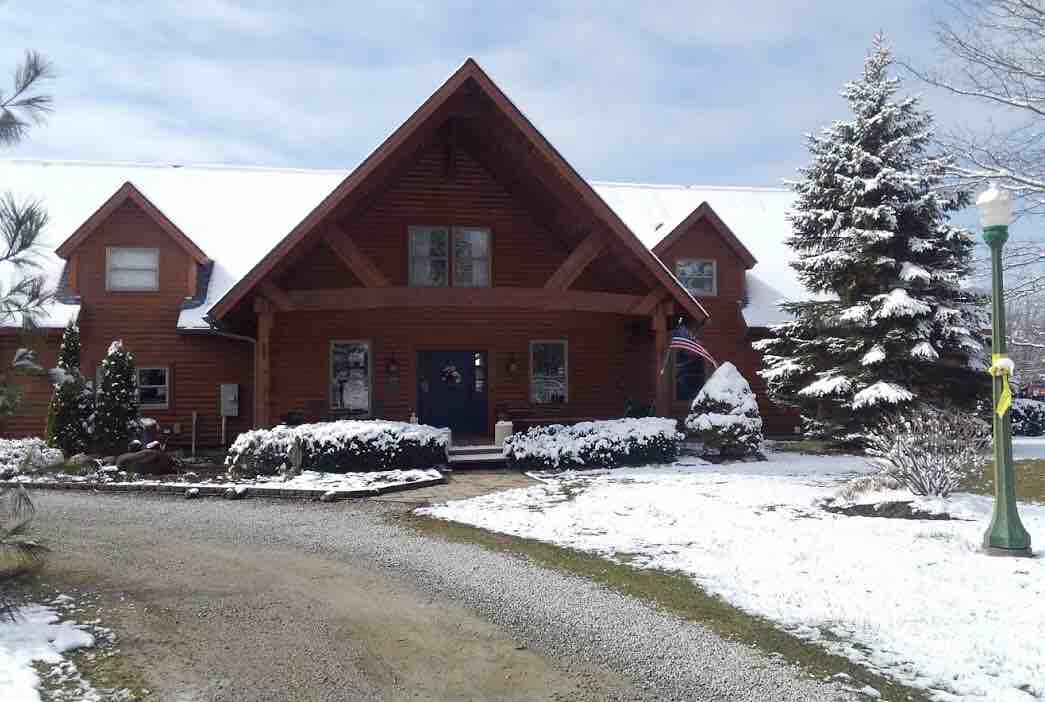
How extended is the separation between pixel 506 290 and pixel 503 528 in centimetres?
644

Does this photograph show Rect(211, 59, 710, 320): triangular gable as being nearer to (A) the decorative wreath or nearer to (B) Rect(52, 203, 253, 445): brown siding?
Answer: (B) Rect(52, 203, 253, 445): brown siding

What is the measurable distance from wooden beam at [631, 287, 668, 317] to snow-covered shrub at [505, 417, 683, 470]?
244cm

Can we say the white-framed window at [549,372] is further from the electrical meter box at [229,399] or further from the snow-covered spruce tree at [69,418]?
the snow-covered spruce tree at [69,418]

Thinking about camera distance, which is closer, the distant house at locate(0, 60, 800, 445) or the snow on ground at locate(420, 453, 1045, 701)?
the snow on ground at locate(420, 453, 1045, 701)

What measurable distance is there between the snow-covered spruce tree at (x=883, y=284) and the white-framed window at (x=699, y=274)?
10.9 ft

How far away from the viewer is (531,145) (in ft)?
50.1

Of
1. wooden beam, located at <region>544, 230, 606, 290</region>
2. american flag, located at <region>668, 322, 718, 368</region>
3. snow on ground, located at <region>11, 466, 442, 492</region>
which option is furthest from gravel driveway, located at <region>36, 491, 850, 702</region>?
american flag, located at <region>668, 322, 718, 368</region>

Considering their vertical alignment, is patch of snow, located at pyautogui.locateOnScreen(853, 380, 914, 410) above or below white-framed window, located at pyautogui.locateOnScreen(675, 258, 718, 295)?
below

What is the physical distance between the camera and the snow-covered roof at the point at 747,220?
2123 centimetres

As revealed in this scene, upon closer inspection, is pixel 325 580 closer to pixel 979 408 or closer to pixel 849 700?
pixel 849 700

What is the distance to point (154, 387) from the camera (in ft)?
59.6

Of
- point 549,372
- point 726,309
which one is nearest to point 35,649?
point 549,372

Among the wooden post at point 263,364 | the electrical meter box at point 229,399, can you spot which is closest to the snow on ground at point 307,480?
the wooden post at point 263,364

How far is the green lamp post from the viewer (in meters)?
7.27
